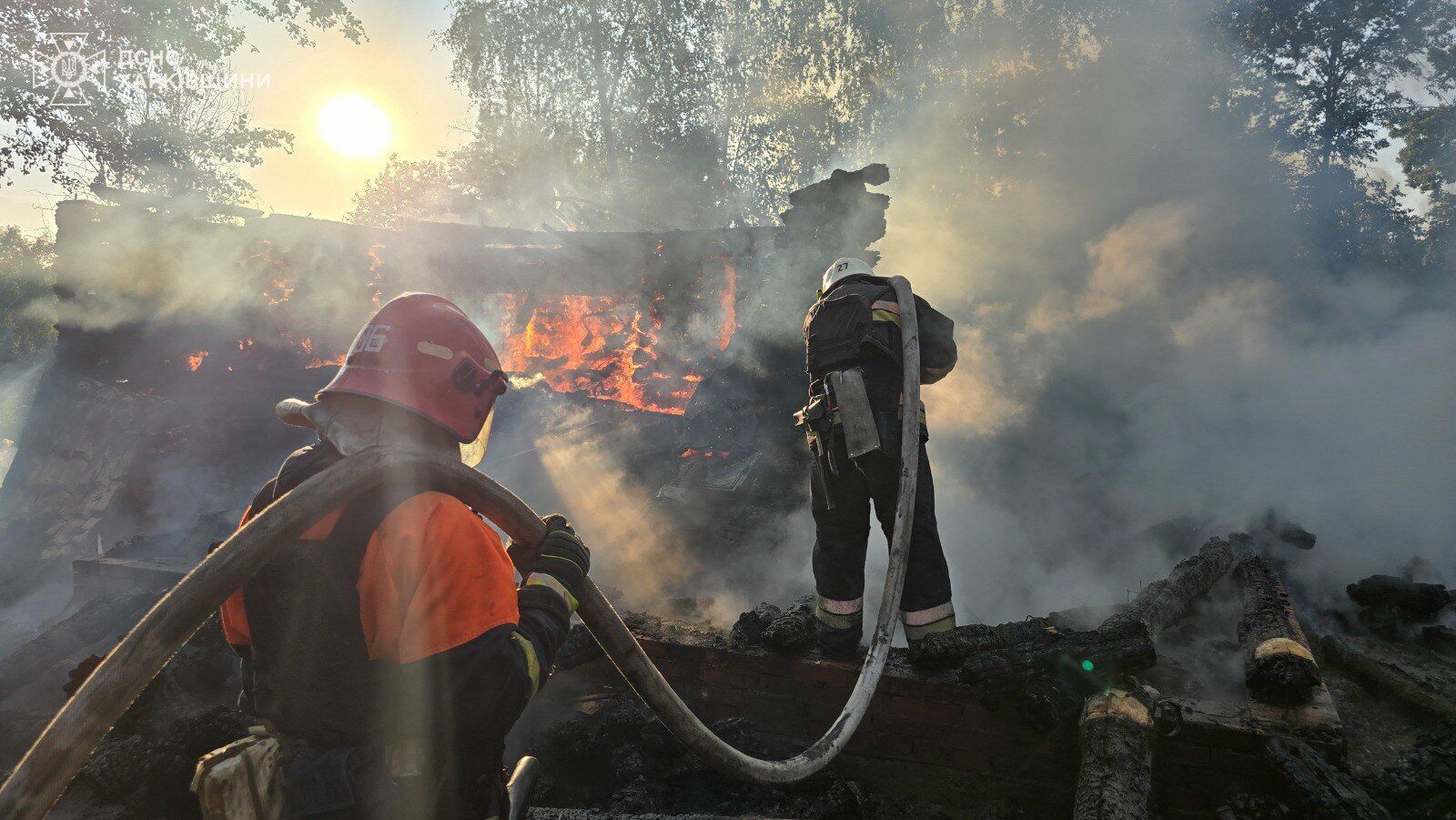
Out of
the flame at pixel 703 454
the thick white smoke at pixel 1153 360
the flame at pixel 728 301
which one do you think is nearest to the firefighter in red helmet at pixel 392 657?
the thick white smoke at pixel 1153 360

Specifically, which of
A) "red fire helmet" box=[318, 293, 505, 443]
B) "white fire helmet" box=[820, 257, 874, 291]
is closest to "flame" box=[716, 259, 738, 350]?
"white fire helmet" box=[820, 257, 874, 291]

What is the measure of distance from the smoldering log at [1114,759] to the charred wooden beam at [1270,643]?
824 mm

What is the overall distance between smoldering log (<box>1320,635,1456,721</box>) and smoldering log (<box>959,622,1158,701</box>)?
1.73 meters

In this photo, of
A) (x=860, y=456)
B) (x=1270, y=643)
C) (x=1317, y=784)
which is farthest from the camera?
(x=860, y=456)

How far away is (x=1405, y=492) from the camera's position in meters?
6.79

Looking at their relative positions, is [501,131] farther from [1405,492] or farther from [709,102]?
[1405,492]

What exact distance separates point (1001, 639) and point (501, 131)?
29160 mm

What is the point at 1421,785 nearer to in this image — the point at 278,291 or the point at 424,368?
the point at 424,368

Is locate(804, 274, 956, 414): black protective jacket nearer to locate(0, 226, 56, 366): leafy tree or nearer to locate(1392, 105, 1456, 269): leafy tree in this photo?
locate(1392, 105, 1456, 269): leafy tree

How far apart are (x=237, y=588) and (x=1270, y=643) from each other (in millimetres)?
4677

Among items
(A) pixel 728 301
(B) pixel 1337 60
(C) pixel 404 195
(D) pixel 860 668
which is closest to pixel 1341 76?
(B) pixel 1337 60

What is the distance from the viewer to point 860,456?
3812 mm

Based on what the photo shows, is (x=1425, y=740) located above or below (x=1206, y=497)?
below

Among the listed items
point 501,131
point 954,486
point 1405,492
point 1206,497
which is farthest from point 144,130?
point 1405,492
